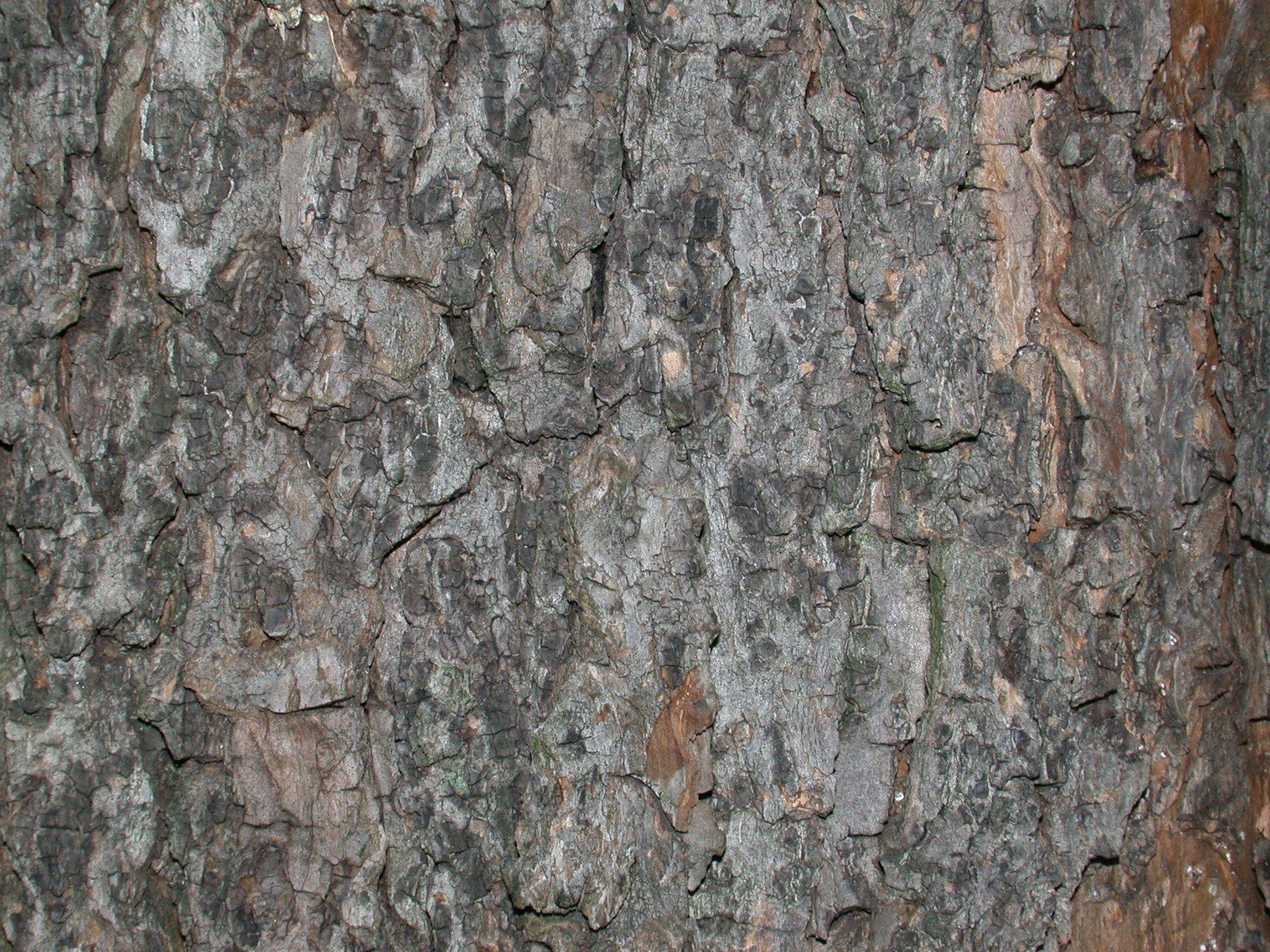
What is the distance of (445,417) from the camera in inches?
68.4

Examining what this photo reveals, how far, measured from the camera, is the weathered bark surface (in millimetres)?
1696

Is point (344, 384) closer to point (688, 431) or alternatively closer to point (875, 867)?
point (688, 431)

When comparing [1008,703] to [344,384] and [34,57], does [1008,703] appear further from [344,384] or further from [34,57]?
[34,57]

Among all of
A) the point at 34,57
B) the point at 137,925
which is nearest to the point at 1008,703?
the point at 137,925

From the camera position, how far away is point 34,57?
5.49 ft

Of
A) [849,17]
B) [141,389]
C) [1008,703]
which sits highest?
[849,17]

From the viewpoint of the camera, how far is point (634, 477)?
68.5 inches

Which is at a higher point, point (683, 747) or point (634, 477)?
point (634, 477)

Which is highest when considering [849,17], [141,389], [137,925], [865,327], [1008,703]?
[849,17]

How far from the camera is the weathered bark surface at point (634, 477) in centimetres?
170

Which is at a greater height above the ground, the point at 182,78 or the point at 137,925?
the point at 182,78

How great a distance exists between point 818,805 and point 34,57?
184 cm

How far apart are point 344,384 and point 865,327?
0.90 m

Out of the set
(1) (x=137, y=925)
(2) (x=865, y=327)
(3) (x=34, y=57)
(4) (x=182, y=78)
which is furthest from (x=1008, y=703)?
(3) (x=34, y=57)
